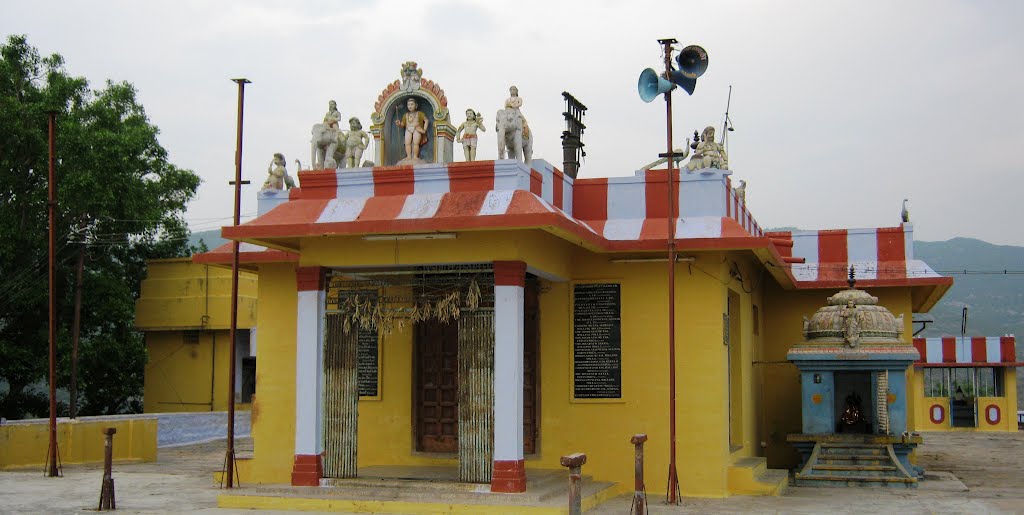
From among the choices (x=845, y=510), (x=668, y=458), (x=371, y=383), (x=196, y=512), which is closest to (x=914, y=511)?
(x=845, y=510)

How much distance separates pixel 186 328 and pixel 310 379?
59.5 ft

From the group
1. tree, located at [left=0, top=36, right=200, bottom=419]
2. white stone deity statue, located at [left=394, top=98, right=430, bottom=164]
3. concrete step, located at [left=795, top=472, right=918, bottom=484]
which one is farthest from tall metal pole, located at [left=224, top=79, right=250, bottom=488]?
tree, located at [left=0, top=36, right=200, bottom=419]

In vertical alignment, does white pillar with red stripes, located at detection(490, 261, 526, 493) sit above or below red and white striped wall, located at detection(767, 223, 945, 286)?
below

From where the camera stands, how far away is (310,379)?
14.2 metres

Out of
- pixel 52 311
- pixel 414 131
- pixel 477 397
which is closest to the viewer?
pixel 477 397

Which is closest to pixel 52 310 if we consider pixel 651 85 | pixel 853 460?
pixel 651 85

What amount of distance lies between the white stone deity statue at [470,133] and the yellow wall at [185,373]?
18.2 m

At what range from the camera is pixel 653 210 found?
15891 millimetres

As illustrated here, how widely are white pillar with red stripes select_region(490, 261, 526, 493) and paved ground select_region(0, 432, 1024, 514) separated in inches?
47.1

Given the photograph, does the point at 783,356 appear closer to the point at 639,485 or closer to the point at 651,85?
the point at 651,85

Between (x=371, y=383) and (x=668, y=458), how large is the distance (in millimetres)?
4497

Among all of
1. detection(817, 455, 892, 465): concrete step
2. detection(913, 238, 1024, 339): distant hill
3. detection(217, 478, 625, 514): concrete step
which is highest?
detection(913, 238, 1024, 339): distant hill

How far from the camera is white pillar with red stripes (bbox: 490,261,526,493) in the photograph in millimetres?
13227

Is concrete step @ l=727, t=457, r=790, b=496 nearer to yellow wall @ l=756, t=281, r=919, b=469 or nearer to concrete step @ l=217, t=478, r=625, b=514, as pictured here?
concrete step @ l=217, t=478, r=625, b=514
